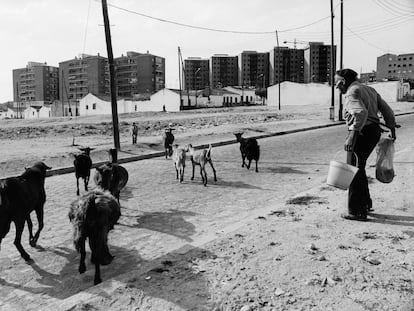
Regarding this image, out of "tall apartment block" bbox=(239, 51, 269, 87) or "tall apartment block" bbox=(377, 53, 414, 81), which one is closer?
"tall apartment block" bbox=(377, 53, 414, 81)

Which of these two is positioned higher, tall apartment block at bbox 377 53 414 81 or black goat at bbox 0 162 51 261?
tall apartment block at bbox 377 53 414 81

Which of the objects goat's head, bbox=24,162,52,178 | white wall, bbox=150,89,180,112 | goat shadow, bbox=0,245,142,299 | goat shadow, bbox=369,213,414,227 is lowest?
goat shadow, bbox=0,245,142,299

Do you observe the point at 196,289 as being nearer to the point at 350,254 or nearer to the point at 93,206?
the point at 93,206

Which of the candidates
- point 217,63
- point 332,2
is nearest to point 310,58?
point 217,63

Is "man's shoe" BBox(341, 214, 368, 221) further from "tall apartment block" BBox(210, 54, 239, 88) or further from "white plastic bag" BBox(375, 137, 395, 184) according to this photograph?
"tall apartment block" BBox(210, 54, 239, 88)

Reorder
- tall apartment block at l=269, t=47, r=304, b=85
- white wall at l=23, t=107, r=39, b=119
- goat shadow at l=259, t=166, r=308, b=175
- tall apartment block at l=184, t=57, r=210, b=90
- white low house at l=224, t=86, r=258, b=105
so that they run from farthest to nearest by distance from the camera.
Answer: tall apartment block at l=184, t=57, r=210, b=90 < tall apartment block at l=269, t=47, r=304, b=85 < white wall at l=23, t=107, r=39, b=119 < white low house at l=224, t=86, r=258, b=105 < goat shadow at l=259, t=166, r=308, b=175

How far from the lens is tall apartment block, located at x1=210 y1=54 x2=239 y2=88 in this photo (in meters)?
132

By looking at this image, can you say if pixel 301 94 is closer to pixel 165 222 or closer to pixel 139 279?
pixel 165 222

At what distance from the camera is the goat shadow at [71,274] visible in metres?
4.25

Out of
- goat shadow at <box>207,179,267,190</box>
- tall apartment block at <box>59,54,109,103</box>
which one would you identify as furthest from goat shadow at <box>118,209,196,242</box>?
tall apartment block at <box>59,54,109,103</box>

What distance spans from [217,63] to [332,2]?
104620 millimetres

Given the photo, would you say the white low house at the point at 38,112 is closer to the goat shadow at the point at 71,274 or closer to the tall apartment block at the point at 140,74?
the tall apartment block at the point at 140,74

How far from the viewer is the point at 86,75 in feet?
424

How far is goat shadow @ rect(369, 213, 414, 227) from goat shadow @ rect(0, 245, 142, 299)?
340 centimetres
